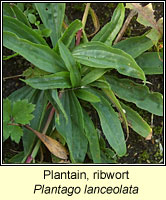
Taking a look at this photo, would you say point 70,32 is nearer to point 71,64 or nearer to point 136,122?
Result: point 71,64

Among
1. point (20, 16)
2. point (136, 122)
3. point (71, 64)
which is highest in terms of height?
point (20, 16)

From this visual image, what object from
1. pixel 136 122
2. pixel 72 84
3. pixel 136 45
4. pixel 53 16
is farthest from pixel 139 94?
pixel 53 16

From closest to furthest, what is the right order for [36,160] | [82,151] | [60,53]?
1. [60,53]
2. [82,151]
3. [36,160]

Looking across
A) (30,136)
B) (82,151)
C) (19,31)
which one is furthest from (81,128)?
(19,31)

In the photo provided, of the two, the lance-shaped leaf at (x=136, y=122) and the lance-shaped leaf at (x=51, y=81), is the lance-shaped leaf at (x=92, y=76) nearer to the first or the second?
the lance-shaped leaf at (x=51, y=81)

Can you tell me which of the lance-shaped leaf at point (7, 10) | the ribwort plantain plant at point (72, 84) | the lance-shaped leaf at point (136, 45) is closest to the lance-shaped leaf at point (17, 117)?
the ribwort plantain plant at point (72, 84)

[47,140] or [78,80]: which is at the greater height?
[78,80]

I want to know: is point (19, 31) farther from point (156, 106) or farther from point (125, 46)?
point (156, 106)
